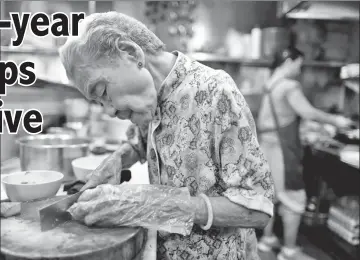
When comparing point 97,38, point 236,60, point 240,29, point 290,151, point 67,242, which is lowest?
point 290,151

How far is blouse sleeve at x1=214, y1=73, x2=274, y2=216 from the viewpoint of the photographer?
0.98 m

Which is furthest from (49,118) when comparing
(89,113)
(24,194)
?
(24,194)

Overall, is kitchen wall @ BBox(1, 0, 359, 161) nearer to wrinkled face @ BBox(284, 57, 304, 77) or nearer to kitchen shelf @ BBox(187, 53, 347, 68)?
kitchen shelf @ BBox(187, 53, 347, 68)

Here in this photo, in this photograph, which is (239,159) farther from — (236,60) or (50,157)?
(236,60)

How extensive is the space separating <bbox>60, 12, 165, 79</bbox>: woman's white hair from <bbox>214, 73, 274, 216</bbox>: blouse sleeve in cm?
32

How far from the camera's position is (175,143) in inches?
42.8

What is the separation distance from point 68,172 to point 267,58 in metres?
3.84

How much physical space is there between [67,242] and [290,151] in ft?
9.70

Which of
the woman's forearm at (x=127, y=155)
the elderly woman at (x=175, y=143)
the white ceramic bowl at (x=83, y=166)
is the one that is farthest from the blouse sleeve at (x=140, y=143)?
the elderly woman at (x=175, y=143)

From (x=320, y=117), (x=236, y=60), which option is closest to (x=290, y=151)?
(x=320, y=117)

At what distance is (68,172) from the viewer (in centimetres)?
159

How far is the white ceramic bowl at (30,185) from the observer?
1221 mm

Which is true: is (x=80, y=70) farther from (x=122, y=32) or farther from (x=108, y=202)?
(x=108, y=202)

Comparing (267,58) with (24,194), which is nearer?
(24,194)
